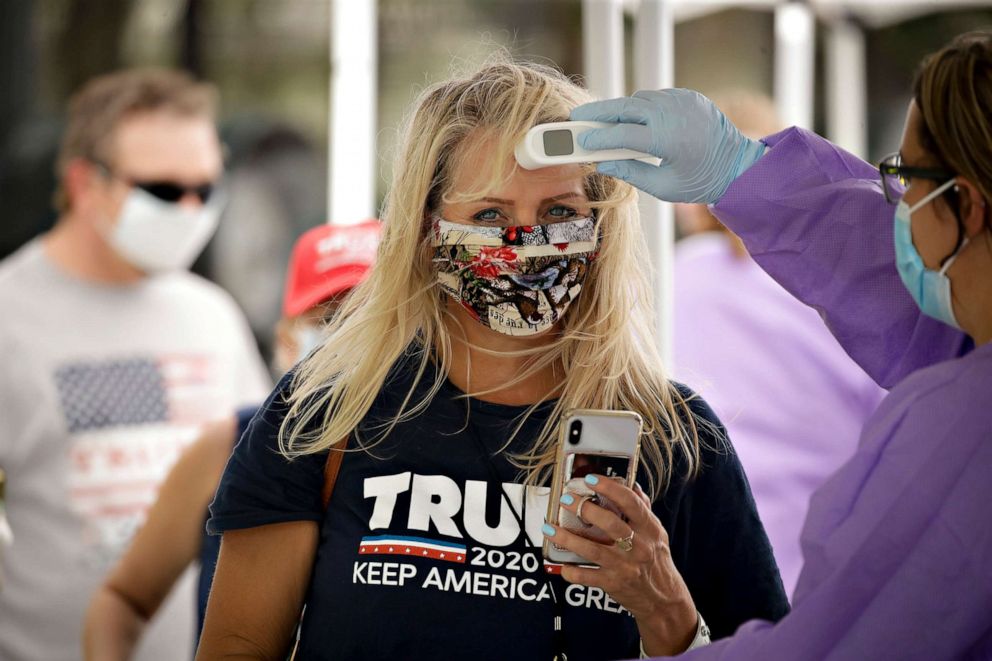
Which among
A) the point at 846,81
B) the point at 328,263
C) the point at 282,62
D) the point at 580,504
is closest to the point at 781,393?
the point at 328,263

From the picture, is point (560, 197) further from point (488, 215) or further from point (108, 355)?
point (108, 355)

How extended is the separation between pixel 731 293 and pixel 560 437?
2.16 meters

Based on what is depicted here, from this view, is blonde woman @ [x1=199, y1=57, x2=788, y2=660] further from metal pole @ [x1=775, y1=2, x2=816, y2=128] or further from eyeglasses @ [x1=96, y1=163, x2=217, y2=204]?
metal pole @ [x1=775, y1=2, x2=816, y2=128]

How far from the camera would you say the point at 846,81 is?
18.9 ft

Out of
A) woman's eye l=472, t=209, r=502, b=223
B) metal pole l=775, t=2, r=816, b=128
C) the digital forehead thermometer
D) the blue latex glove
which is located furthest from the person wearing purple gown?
metal pole l=775, t=2, r=816, b=128

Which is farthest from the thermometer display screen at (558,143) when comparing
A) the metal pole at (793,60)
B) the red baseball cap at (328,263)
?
the metal pole at (793,60)

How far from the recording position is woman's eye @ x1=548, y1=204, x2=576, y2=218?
1.90m

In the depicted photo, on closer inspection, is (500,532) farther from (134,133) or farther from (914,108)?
(134,133)

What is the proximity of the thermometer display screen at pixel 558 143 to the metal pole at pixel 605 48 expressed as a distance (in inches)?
40.4

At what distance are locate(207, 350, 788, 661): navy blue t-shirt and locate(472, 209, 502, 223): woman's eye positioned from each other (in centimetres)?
26

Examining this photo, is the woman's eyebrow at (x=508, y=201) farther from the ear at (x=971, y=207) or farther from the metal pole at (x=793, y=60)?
the metal pole at (x=793, y=60)

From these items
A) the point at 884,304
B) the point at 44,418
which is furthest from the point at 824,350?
the point at 44,418

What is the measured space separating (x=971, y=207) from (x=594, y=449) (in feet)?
1.91

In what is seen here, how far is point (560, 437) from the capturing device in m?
1.73
